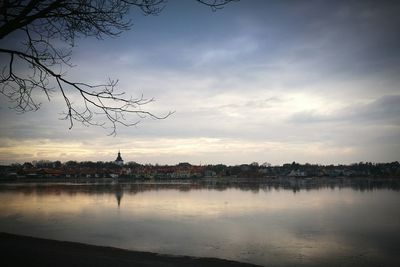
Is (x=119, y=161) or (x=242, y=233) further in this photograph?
(x=119, y=161)

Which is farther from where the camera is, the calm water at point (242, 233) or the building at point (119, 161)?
the building at point (119, 161)

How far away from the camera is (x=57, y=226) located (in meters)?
21.3

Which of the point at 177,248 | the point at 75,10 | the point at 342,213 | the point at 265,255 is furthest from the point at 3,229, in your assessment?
the point at 342,213

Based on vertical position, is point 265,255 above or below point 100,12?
below

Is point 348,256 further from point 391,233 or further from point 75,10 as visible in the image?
point 75,10

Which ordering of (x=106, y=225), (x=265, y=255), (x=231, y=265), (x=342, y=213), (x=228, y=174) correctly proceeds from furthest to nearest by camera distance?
(x=228, y=174) < (x=342, y=213) < (x=106, y=225) < (x=265, y=255) < (x=231, y=265)

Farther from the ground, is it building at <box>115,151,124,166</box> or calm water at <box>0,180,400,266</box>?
building at <box>115,151,124,166</box>

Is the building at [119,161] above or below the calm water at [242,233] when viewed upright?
above

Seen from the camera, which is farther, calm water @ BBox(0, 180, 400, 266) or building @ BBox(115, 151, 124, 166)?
building @ BBox(115, 151, 124, 166)

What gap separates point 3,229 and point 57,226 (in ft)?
9.83

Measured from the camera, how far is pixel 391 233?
66.6 feet

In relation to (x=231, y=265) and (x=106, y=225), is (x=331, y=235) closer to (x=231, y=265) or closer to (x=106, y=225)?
(x=231, y=265)

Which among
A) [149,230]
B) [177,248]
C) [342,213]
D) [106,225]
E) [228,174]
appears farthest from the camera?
[228,174]

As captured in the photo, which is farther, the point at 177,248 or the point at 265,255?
the point at 177,248
